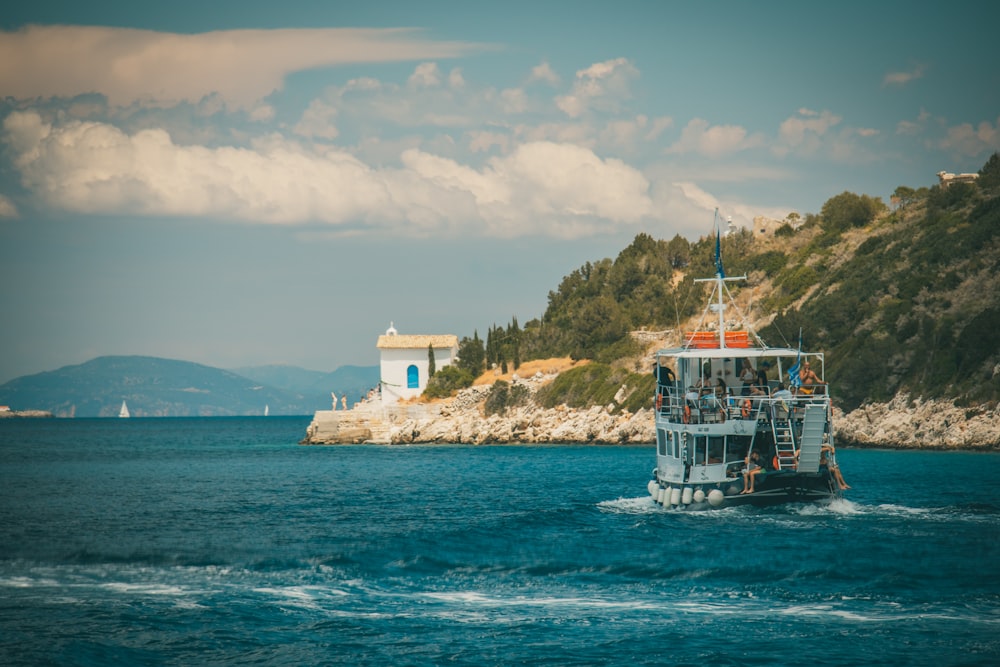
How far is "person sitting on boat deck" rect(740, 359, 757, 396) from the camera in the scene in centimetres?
3547

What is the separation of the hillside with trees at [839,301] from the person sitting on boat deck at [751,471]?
103ft

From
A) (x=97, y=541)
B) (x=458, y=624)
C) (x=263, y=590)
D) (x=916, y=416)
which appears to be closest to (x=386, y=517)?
(x=97, y=541)

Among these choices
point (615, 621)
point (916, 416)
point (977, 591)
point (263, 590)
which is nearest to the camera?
point (615, 621)

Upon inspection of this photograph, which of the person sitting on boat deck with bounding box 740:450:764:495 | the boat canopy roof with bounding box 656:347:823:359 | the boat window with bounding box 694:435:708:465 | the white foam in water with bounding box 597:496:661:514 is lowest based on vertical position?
the white foam in water with bounding box 597:496:661:514

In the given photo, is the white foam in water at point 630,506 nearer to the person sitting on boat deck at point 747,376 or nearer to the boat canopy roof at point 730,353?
the person sitting on boat deck at point 747,376

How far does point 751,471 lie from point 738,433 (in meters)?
1.23

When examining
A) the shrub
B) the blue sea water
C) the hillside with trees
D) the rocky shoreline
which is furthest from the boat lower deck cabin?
the shrub

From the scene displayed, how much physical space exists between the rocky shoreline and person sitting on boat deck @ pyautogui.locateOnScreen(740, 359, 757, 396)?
26637mm

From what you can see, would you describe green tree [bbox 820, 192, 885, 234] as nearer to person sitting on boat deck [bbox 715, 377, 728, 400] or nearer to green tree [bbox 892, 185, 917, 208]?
green tree [bbox 892, 185, 917, 208]

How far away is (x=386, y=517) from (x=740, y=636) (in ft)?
64.2

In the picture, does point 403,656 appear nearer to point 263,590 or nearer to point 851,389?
point 263,590

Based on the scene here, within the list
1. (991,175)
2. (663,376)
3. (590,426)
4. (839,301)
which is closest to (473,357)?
(590,426)

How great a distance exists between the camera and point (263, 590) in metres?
24.7

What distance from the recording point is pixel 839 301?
80000 mm
